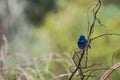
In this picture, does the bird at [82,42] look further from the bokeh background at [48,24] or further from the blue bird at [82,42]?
the bokeh background at [48,24]

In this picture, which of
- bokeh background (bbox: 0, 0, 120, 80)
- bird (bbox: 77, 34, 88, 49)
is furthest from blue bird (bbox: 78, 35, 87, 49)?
bokeh background (bbox: 0, 0, 120, 80)

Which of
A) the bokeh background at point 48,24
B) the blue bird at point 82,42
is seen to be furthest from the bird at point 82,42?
the bokeh background at point 48,24

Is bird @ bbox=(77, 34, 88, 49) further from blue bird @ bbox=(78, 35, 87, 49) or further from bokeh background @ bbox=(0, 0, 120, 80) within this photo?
bokeh background @ bbox=(0, 0, 120, 80)

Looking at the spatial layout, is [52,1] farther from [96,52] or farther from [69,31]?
[96,52]

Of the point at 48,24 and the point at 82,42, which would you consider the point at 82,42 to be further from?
the point at 48,24

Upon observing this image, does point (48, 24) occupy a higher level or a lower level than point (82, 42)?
lower

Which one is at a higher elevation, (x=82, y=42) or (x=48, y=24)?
(x=82, y=42)

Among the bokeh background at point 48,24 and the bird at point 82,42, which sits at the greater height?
the bird at point 82,42

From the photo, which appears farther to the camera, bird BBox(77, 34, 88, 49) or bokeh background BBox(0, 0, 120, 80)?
bokeh background BBox(0, 0, 120, 80)

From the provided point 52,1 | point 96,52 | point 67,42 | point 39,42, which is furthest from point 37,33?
point 96,52

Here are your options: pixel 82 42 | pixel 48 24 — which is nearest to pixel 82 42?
pixel 82 42

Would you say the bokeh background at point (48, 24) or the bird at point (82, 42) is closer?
the bird at point (82, 42)

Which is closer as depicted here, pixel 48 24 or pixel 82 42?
pixel 82 42

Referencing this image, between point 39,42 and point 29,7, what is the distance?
626 mm
